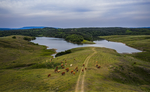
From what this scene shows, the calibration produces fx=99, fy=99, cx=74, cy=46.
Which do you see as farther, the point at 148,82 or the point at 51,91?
the point at 148,82

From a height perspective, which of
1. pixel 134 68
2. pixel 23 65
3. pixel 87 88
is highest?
pixel 87 88

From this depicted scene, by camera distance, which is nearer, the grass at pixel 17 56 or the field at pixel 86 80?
the field at pixel 86 80

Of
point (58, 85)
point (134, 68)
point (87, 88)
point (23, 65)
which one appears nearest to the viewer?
point (87, 88)

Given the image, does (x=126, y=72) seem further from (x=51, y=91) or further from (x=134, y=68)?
(x=51, y=91)

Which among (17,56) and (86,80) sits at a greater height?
(86,80)

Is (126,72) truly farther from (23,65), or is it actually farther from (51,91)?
(23,65)

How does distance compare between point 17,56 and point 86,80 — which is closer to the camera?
point 86,80

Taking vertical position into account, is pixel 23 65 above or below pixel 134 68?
below

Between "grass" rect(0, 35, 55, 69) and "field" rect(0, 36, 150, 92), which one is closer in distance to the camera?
"field" rect(0, 36, 150, 92)

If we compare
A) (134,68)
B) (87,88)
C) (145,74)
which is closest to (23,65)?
(87,88)

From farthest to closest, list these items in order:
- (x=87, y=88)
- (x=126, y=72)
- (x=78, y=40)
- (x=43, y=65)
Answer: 1. (x=78, y=40)
2. (x=43, y=65)
3. (x=126, y=72)
4. (x=87, y=88)
